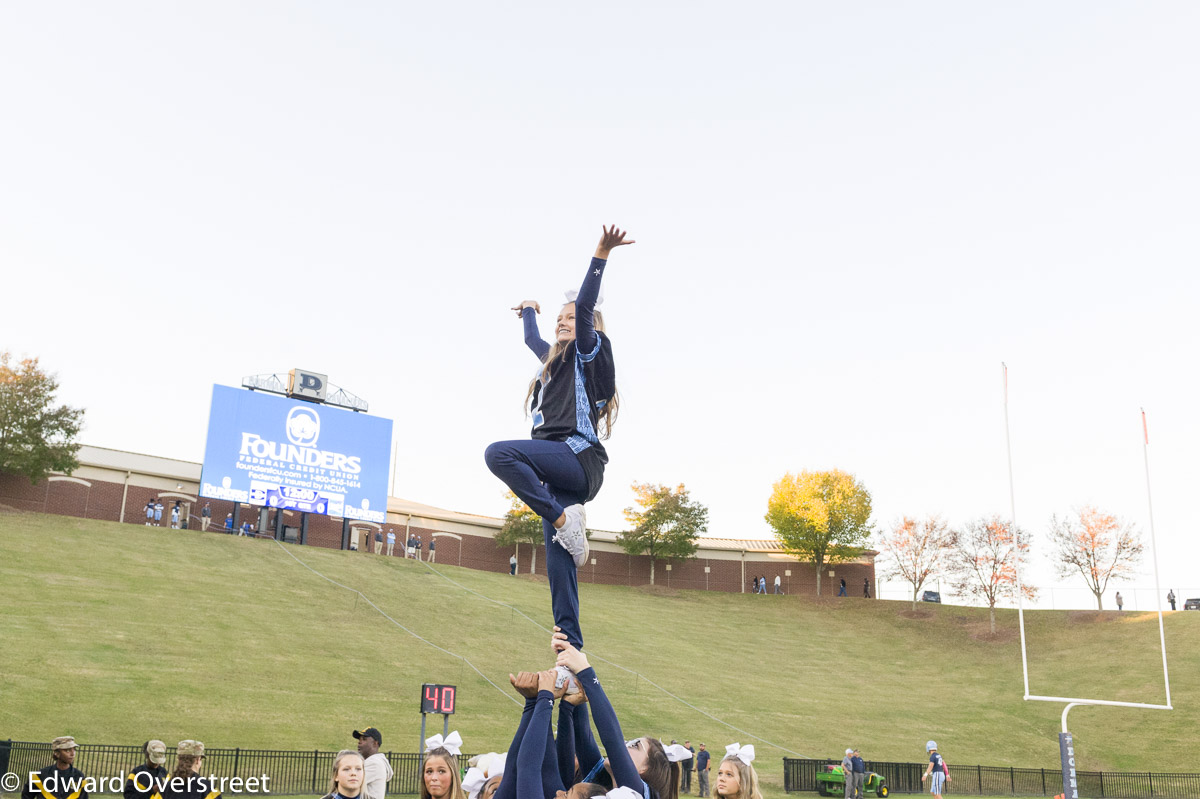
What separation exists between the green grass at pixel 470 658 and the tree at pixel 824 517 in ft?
A: 21.2

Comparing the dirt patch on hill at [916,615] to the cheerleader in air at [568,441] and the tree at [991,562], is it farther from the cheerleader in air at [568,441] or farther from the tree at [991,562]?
the cheerleader in air at [568,441]

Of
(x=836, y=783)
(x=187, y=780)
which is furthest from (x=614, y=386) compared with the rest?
(x=836, y=783)

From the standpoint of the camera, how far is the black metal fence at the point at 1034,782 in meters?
26.8

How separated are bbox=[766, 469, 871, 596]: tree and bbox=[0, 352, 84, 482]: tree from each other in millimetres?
40506

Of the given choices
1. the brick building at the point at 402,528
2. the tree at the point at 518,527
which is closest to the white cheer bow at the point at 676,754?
the brick building at the point at 402,528

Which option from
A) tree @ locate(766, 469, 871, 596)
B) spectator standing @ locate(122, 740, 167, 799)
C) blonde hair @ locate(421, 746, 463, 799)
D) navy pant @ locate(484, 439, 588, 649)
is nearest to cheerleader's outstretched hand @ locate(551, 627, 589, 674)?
navy pant @ locate(484, 439, 588, 649)

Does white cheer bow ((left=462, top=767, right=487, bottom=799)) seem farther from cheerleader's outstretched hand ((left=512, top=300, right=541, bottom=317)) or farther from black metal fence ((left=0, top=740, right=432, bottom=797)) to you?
black metal fence ((left=0, top=740, right=432, bottom=797))

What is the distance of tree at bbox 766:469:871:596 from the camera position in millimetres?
58219

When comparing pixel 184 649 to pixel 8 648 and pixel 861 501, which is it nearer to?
pixel 8 648

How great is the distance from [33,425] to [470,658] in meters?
23.7

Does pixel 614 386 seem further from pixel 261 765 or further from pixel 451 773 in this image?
pixel 261 765

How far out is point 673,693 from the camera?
3334cm

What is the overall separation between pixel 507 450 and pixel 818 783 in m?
23.2

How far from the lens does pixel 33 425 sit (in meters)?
41.0
